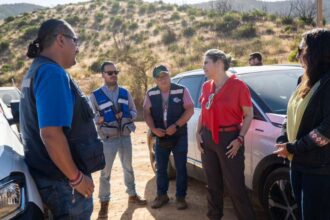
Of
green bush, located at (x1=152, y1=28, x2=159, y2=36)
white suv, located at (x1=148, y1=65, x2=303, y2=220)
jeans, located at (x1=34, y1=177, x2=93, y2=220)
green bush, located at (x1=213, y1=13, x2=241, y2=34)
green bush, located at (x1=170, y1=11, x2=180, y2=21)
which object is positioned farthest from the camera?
green bush, located at (x1=170, y1=11, x2=180, y2=21)

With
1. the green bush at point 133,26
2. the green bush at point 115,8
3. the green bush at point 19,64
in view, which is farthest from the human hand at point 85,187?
the green bush at point 115,8

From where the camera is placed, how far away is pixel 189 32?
37.9 meters

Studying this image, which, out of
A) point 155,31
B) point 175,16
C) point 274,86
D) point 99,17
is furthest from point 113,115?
point 99,17

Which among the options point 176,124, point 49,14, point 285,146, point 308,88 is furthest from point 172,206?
point 49,14

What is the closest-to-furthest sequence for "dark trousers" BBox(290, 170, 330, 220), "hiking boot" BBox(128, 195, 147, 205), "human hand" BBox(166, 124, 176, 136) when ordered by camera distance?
"dark trousers" BBox(290, 170, 330, 220) → "human hand" BBox(166, 124, 176, 136) → "hiking boot" BBox(128, 195, 147, 205)

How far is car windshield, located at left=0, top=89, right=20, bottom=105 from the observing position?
1016 cm

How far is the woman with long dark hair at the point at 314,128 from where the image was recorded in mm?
2740

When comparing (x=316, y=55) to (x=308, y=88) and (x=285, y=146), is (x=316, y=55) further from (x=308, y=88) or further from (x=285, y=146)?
(x=285, y=146)

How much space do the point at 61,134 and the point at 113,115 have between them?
2.74m

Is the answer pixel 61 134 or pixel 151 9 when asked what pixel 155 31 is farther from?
pixel 61 134

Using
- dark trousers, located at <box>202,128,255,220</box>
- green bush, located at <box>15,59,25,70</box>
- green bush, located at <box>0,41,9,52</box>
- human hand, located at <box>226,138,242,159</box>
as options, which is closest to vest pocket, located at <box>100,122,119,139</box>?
dark trousers, located at <box>202,128,255,220</box>

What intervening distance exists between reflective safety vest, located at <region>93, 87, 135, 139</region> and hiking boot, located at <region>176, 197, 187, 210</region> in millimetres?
1105

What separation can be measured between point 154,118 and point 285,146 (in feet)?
8.11

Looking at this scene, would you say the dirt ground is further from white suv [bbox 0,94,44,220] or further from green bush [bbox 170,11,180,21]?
green bush [bbox 170,11,180,21]
